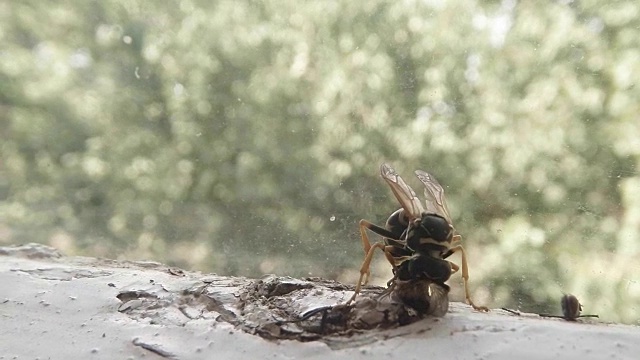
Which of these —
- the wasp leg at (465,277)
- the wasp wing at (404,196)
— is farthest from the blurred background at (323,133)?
the wasp wing at (404,196)

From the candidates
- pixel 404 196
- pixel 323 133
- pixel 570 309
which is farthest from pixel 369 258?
pixel 323 133

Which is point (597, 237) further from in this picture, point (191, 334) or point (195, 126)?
point (195, 126)

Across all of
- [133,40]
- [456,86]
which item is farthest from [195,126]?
[456,86]

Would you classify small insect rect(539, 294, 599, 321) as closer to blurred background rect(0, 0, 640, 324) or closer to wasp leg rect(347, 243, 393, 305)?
blurred background rect(0, 0, 640, 324)

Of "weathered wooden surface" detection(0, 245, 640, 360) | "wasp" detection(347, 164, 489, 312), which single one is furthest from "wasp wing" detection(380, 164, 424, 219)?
"weathered wooden surface" detection(0, 245, 640, 360)

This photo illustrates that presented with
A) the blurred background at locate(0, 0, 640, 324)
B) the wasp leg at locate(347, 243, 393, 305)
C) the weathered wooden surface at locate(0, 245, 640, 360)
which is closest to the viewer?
the weathered wooden surface at locate(0, 245, 640, 360)

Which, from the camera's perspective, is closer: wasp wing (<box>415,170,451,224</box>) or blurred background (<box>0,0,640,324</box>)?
wasp wing (<box>415,170,451,224</box>)

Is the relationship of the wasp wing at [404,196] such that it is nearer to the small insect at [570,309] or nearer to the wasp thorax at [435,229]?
the wasp thorax at [435,229]
